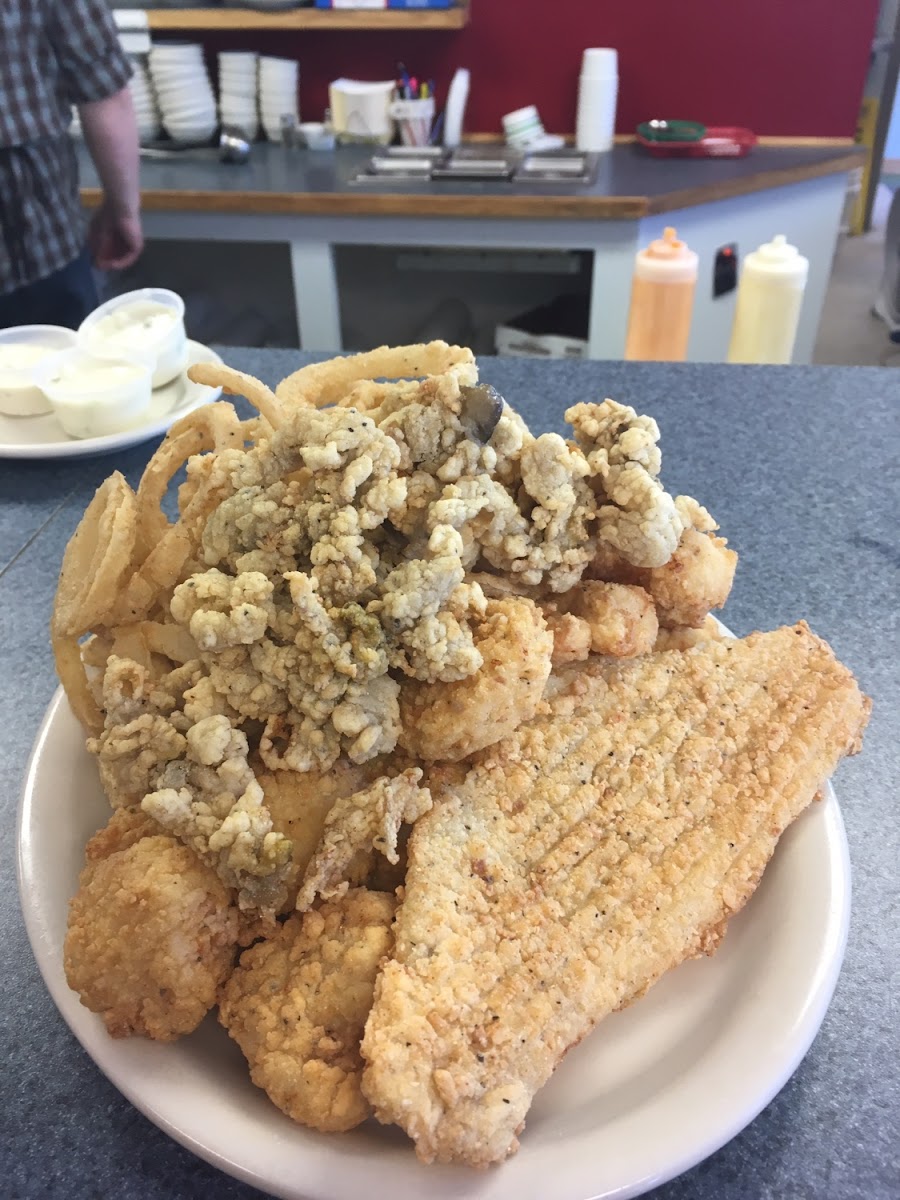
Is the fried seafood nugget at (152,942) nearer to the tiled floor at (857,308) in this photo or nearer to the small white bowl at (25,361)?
the small white bowl at (25,361)

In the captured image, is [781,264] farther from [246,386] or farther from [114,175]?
[114,175]

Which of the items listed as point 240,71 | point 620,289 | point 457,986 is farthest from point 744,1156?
point 240,71

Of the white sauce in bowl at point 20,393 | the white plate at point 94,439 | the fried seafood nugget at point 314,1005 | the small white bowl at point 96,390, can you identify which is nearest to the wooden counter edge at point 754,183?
the white plate at point 94,439

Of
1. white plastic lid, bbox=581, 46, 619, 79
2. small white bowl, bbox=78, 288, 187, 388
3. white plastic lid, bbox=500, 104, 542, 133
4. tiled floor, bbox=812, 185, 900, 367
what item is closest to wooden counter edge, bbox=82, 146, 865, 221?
white plastic lid, bbox=581, 46, 619, 79

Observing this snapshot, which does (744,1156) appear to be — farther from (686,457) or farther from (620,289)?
(620,289)

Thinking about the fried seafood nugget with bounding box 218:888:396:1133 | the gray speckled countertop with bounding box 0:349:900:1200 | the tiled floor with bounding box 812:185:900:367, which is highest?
the fried seafood nugget with bounding box 218:888:396:1133

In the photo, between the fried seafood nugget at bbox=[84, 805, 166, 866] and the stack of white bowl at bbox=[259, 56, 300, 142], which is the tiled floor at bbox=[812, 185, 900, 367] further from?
the fried seafood nugget at bbox=[84, 805, 166, 866]
